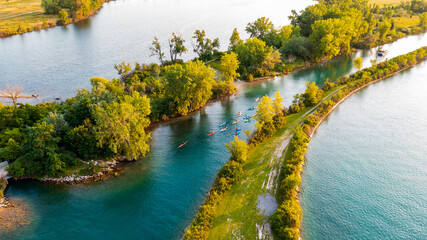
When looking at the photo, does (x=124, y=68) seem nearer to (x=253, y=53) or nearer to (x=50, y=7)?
(x=253, y=53)

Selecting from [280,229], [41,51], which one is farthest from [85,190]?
[41,51]

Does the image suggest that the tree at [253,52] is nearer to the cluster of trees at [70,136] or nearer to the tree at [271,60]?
the tree at [271,60]

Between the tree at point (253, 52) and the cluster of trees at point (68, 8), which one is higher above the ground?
the cluster of trees at point (68, 8)

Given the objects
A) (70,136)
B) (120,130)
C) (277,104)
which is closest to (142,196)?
(120,130)

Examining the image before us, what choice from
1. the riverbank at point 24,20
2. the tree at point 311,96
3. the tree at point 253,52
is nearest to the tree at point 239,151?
the tree at point 311,96

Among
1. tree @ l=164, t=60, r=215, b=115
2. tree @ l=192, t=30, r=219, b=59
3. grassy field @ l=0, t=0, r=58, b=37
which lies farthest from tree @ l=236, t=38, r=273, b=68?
grassy field @ l=0, t=0, r=58, b=37

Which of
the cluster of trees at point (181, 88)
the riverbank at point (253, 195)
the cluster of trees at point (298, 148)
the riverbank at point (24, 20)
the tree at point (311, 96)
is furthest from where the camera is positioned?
the riverbank at point (24, 20)

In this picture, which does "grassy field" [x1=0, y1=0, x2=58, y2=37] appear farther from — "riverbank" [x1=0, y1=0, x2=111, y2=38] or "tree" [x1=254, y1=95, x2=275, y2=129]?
"tree" [x1=254, y1=95, x2=275, y2=129]
